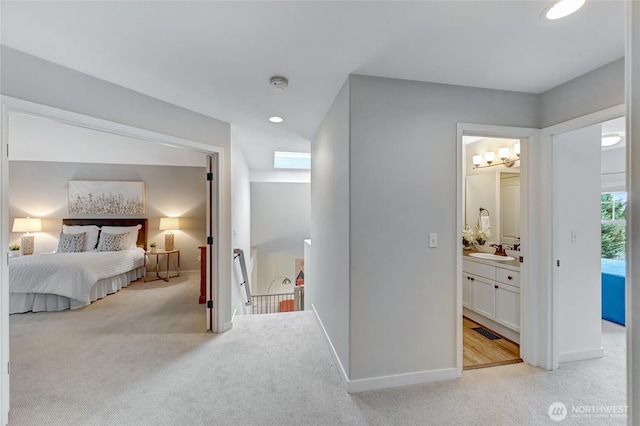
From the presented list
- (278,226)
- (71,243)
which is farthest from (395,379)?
(71,243)

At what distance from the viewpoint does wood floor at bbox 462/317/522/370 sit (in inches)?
91.7

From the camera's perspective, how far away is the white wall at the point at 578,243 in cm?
230

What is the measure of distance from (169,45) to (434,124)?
1.95 meters

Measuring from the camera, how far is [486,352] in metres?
2.50

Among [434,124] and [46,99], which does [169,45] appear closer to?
[46,99]

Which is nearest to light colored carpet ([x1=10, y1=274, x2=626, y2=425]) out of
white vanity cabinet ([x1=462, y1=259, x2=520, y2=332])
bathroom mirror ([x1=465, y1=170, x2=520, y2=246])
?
white vanity cabinet ([x1=462, y1=259, x2=520, y2=332])

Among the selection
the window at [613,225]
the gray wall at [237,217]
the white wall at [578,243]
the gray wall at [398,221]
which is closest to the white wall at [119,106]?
the gray wall at [237,217]

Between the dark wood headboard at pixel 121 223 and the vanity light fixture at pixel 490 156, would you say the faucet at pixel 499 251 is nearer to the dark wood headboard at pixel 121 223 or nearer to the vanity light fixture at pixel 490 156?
the vanity light fixture at pixel 490 156

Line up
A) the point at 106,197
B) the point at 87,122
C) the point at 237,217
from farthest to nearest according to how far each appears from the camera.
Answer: the point at 106,197 < the point at 237,217 < the point at 87,122

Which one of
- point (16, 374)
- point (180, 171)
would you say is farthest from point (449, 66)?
point (180, 171)

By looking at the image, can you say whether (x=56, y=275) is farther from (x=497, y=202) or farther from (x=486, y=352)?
(x=497, y=202)

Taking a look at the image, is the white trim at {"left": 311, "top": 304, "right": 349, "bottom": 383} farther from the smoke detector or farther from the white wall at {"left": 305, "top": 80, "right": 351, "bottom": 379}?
the smoke detector

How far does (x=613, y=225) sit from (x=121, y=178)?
30.2ft

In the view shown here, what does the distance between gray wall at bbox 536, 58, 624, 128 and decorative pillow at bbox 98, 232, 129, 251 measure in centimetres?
683
